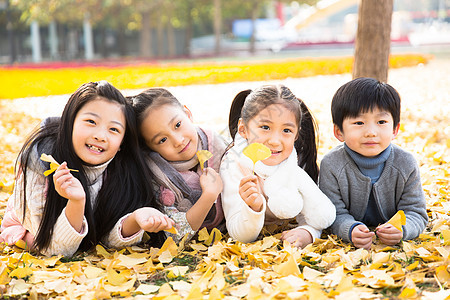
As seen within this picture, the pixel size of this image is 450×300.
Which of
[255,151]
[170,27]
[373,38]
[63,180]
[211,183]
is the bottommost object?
[211,183]

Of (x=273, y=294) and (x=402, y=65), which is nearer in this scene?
(x=273, y=294)

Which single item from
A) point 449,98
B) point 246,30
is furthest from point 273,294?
point 246,30

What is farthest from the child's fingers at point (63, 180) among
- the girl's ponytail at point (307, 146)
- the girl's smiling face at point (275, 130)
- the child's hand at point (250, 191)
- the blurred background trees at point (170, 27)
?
the blurred background trees at point (170, 27)

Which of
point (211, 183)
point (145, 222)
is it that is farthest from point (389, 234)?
point (145, 222)

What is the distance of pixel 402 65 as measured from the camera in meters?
14.0

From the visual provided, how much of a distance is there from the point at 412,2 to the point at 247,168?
45.6m

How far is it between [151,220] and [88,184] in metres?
0.43

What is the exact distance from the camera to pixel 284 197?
251 cm

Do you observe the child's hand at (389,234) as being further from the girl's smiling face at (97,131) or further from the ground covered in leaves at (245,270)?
the girl's smiling face at (97,131)

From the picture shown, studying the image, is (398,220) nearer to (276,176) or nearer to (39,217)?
(276,176)

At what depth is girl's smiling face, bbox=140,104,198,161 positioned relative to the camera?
264cm

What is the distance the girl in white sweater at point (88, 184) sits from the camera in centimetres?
243

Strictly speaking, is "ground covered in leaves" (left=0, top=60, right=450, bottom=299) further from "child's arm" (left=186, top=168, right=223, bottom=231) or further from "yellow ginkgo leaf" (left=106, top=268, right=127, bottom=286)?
"child's arm" (left=186, top=168, right=223, bottom=231)

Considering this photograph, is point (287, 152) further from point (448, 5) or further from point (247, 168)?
point (448, 5)
